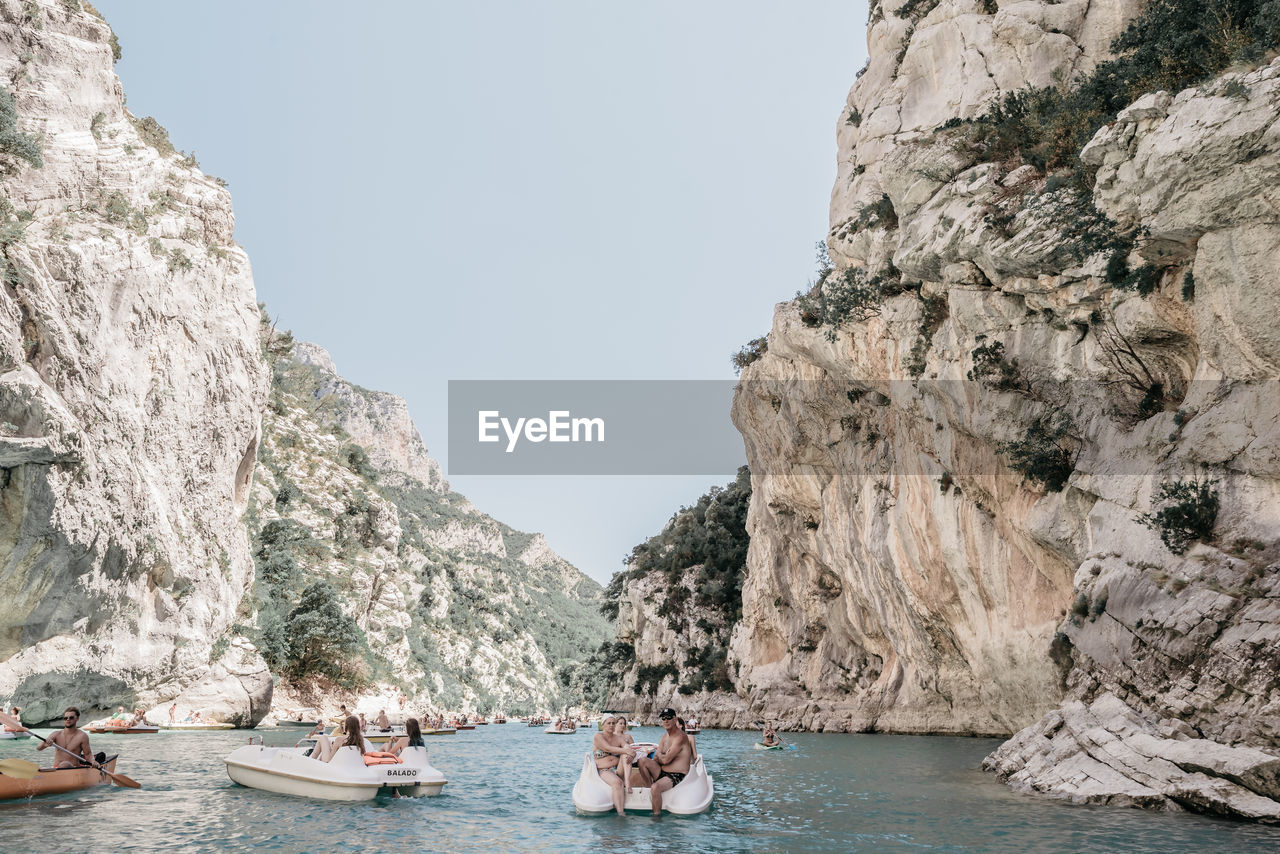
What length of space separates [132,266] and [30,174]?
508 cm

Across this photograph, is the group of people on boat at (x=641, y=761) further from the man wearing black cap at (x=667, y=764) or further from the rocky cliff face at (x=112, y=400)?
the rocky cliff face at (x=112, y=400)

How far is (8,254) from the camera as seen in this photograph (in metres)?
26.5

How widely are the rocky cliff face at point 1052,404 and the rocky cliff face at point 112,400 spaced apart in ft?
83.2

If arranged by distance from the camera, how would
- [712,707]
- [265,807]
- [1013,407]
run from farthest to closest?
1. [712,707]
2. [1013,407]
3. [265,807]

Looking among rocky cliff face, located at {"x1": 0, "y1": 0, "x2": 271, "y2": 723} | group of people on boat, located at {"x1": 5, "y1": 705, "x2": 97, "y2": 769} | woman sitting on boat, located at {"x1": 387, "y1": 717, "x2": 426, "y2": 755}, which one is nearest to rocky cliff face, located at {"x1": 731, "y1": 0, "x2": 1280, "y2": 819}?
woman sitting on boat, located at {"x1": 387, "y1": 717, "x2": 426, "y2": 755}

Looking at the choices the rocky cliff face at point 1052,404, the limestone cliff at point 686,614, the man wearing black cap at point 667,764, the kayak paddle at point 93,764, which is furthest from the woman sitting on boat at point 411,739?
the limestone cliff at point 686,614

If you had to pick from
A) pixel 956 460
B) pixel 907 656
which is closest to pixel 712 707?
pixel 907 656

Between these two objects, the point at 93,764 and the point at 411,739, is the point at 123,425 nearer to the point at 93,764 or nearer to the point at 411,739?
the point at 93,764

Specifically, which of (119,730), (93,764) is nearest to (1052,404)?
(93,764)

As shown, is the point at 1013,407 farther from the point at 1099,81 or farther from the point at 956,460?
the point at 1099,81

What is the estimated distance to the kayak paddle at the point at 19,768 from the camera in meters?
13.8

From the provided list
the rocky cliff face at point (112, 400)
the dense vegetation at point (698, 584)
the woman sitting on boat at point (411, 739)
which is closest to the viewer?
the woman sitting on boat at point (411, 739)

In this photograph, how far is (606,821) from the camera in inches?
511

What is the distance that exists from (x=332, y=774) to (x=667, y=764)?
5958 millimetres
